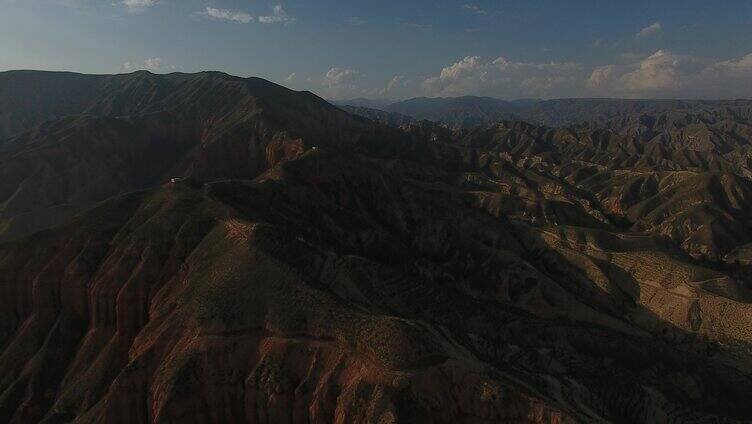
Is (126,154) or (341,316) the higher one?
(126,154)

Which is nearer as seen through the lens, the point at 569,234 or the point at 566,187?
the point at 569,234

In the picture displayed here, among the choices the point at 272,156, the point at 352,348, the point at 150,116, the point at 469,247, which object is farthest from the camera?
the point at 150,116

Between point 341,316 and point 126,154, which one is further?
point 126,154

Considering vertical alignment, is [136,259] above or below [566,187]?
above

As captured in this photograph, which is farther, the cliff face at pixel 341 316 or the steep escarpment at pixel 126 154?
the steep escarpment at pixel 126 154

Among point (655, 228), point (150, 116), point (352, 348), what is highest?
point (150, 116)

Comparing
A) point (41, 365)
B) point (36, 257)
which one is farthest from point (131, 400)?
point (36, 257)

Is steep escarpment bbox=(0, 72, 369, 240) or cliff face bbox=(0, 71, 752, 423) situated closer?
cliff face bbox=(0, 71, 752, 423)

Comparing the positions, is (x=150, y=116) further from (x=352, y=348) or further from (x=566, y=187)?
(x=352, y=348)
